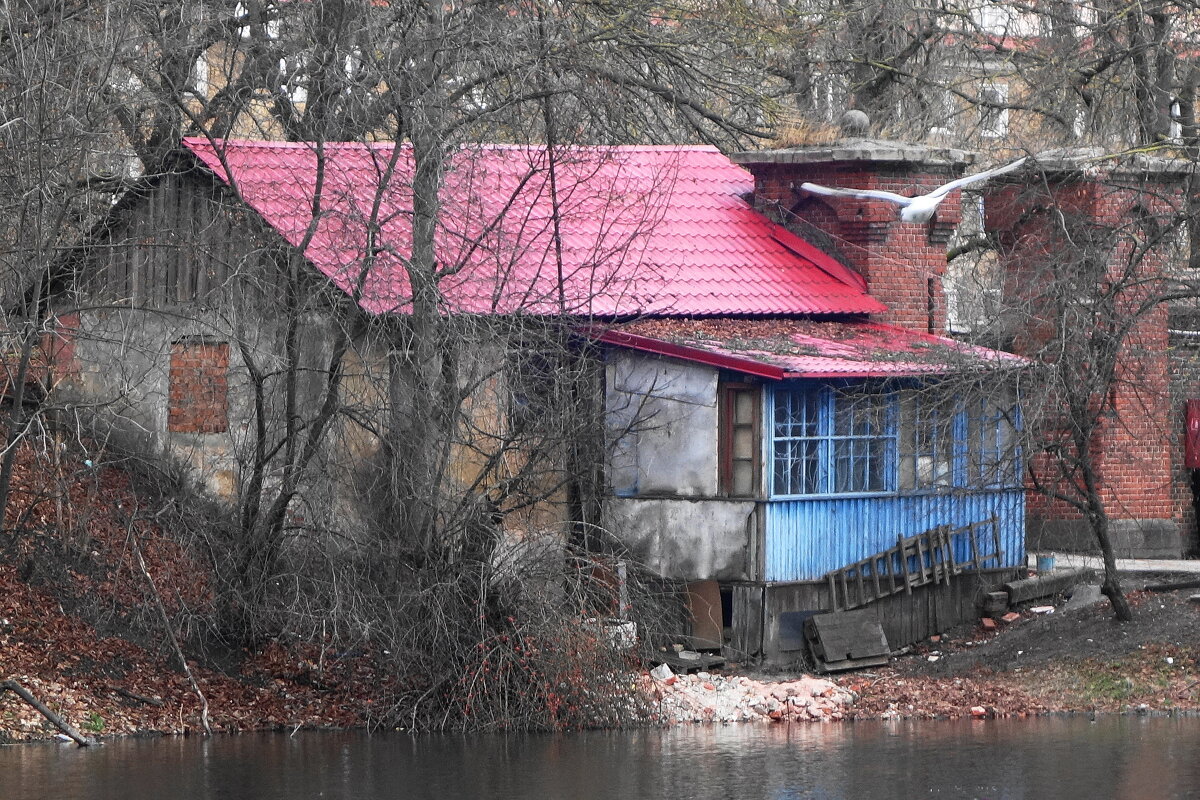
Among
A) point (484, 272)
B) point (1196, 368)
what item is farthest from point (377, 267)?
point (1196, 368)

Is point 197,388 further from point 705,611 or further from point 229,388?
point 705,611

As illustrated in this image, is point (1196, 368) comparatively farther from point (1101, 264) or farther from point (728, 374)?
point (728, 374)

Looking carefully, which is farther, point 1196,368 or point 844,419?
point 1196,368

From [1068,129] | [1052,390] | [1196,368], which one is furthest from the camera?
[1068,129]

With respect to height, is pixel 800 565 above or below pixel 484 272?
below

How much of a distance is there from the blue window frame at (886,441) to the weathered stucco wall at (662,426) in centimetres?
78

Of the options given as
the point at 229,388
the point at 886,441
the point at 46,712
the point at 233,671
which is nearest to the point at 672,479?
the point at 886,441

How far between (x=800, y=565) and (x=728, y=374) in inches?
90.4

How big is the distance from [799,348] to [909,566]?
9.77 ft

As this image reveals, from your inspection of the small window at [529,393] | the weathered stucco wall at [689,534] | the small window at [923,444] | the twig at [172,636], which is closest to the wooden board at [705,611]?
the weathered stucco wall at [689,534]

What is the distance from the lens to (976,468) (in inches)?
826

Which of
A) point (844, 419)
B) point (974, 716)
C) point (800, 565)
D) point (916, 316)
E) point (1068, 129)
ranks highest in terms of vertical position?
point (1068, 129)

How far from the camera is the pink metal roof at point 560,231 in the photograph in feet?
58.2

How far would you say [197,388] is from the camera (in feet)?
67.4
